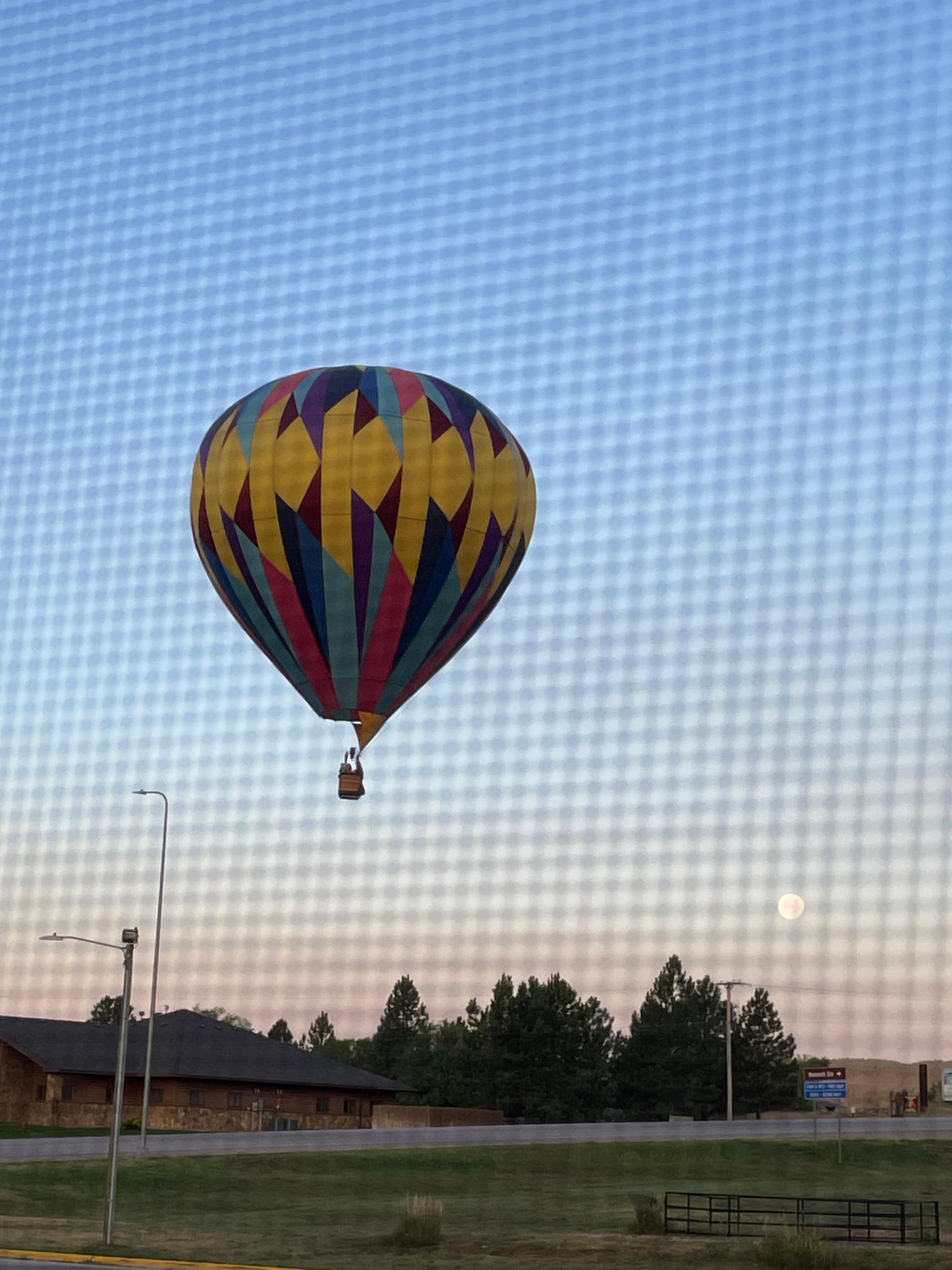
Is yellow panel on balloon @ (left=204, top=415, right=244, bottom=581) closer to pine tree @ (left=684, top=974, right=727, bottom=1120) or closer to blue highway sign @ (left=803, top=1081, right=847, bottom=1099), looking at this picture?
blue highway sign @ (left=803, top=1081, right=847, bottom=1099)

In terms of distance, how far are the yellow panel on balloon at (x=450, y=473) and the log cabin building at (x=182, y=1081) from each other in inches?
1497

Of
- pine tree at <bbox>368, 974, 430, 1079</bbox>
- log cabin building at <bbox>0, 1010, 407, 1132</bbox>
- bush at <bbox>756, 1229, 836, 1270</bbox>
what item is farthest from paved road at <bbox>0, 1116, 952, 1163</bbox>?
pine tree at <bbox>368, 974, 430, 1079</bbox>

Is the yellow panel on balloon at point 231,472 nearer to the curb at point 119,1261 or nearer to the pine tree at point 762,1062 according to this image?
the curb at point 119,1261

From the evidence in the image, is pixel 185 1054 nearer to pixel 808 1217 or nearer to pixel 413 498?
pixel 808 1217

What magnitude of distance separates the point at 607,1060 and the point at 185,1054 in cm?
4314

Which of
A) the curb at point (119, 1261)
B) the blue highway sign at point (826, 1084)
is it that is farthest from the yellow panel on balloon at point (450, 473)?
the blue highway sign at point (826, 1084)

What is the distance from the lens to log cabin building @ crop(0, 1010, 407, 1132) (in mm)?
71562

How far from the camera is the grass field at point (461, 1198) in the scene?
35031 millimetres

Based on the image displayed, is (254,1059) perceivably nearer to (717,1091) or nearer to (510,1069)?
(510,1069)

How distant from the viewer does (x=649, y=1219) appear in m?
38.4

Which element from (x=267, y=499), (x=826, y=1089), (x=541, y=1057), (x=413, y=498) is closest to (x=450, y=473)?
(x=413, y=498)

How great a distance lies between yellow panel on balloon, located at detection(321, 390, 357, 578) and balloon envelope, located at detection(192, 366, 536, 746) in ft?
0.10

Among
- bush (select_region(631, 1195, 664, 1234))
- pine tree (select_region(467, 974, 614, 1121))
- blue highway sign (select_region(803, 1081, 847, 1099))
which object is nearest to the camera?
bush (select_region(631, 1195, 664, 1234))

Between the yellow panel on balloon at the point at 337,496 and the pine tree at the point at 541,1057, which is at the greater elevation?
the yellow panel on balloon at the point at 337,496
